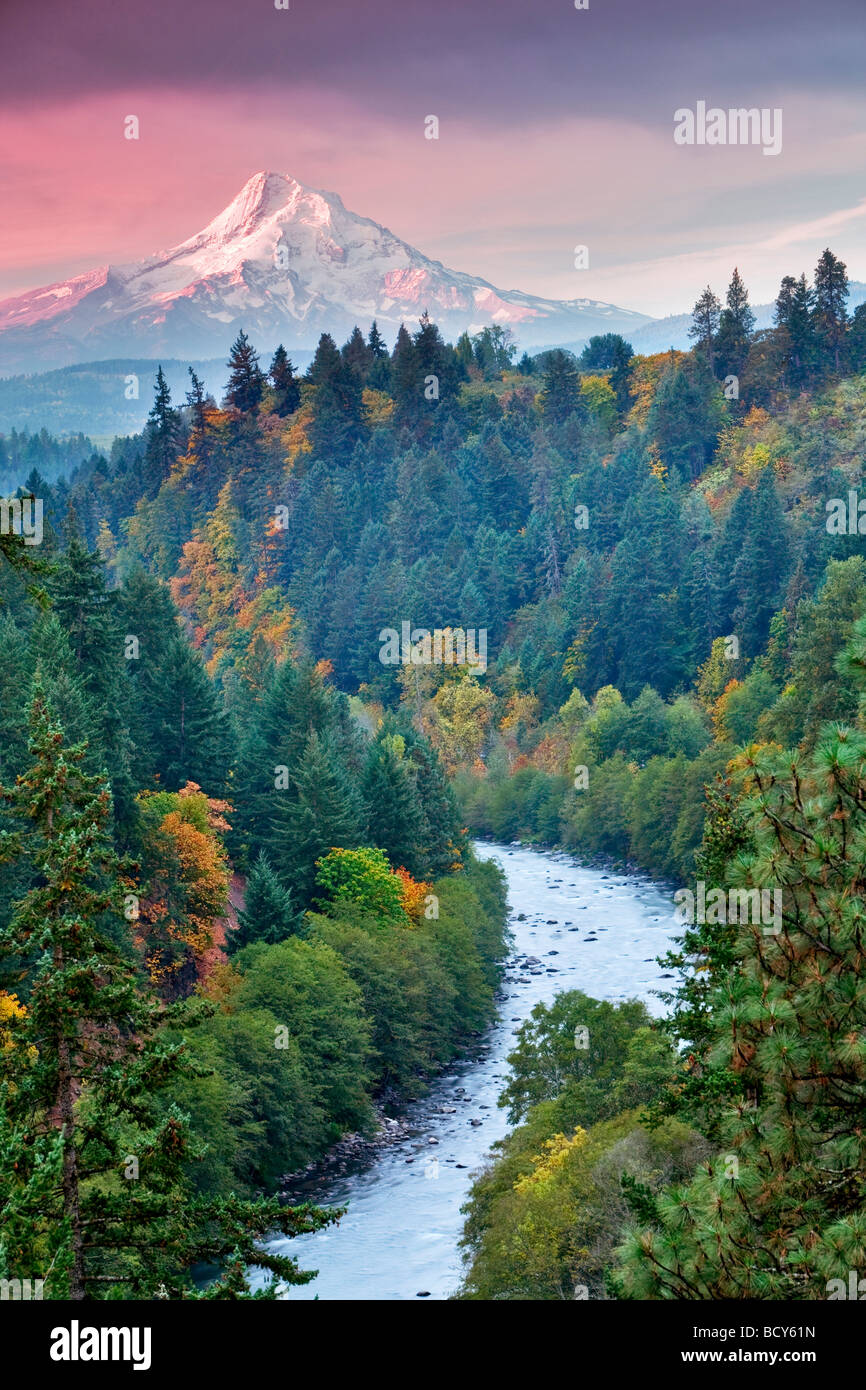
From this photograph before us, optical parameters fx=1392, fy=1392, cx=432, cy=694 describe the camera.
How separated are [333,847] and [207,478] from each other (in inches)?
4645

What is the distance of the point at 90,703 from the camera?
183ft

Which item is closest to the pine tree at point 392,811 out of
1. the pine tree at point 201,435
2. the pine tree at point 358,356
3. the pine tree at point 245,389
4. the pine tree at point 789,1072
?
the pine tree at point 789,1072

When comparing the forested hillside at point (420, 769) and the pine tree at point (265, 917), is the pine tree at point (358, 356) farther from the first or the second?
the pine tree at point (265, 917)

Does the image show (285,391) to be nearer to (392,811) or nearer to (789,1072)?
(392,811)

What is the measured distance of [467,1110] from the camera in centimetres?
5419

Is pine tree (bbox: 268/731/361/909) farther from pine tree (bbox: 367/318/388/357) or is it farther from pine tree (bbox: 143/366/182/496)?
pine tree (bbox: 367/318/388/357)

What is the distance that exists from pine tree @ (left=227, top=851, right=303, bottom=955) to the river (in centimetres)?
880

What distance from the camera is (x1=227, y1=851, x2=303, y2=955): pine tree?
56625 mm

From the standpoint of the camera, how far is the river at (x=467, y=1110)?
3972 centimetres

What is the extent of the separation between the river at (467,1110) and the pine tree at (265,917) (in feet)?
28.9

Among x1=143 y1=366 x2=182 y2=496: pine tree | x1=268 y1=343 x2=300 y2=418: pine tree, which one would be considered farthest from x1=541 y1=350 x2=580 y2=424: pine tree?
x1=143 y1=366 x2=182 y2=496: pine tree

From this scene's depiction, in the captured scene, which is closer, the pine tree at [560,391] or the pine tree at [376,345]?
the pine tree at [560,391]

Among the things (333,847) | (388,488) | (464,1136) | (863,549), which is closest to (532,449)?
(388,488)
